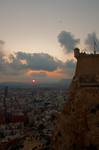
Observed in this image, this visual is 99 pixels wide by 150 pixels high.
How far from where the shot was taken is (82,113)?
24953mm

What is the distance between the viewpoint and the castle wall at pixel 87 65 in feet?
85.9

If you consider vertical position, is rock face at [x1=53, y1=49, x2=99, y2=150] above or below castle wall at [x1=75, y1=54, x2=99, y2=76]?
below

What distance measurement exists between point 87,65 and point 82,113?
3.91 m

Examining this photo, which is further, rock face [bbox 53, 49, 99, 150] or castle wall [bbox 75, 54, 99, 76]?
castle wall [bbox 75, 54, 99, 76]

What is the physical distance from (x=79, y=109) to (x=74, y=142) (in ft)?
7.99

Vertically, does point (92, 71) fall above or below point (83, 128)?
above

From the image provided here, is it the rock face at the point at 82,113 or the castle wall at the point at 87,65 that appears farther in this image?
the castle wall at the point at 87,65

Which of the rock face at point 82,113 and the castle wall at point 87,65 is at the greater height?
the castle wall at point 87,65

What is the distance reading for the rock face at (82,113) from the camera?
78.9 ft

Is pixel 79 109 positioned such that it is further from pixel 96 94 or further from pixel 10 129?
pixel 10 129

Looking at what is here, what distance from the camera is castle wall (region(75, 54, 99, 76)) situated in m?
26.2

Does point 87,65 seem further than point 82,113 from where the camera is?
Yes

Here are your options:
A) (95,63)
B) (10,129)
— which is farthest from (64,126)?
(10,129)

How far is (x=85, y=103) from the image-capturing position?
992 inches
